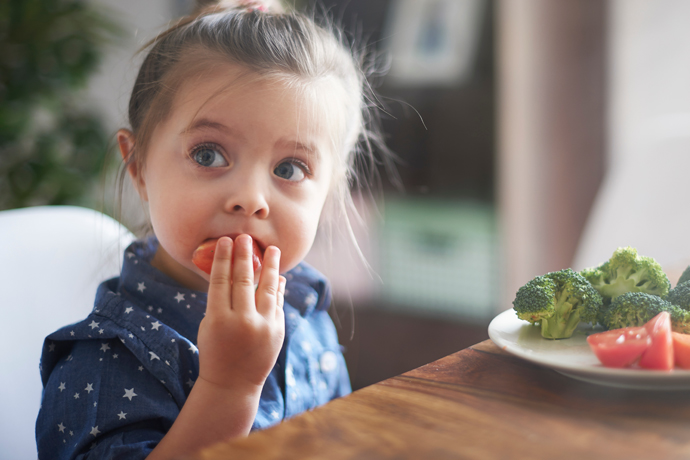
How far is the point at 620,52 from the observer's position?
2188 mm

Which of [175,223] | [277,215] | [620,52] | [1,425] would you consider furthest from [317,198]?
[620,52]

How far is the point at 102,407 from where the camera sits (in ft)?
2.49

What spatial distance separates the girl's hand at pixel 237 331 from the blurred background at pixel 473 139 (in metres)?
0.99

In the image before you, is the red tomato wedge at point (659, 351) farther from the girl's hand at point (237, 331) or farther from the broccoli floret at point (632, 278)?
the girl's hand at point (237, 331)

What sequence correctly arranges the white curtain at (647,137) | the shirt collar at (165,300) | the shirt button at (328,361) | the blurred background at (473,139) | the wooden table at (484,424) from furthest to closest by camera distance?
1. the blurred background at (473,139)
2. the white curtain at (647,137)
3. the shirt button at (328,361)
4. the shirt collar at (165,300)
5. the wooden table at (484,424)

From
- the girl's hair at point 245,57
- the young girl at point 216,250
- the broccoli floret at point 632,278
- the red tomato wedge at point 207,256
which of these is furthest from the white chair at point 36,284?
the broccoli floret at point 632,278

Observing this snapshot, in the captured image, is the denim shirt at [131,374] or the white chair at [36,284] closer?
the denim shirt at [131,374]

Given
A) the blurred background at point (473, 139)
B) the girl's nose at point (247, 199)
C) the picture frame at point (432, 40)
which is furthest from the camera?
the picture frame at point (432, 40)

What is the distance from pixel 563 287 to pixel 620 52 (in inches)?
74.5

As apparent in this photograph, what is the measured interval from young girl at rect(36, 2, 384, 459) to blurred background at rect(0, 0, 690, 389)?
791mm

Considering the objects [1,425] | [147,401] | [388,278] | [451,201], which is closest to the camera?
[147,401]

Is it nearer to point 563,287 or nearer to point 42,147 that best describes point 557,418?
point 563,287

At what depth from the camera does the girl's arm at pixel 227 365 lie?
0.69m

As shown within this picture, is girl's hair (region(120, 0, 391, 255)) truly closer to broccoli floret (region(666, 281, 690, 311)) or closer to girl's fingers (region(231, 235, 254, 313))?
girl's fingers (region(231, 235, 254, 313))
